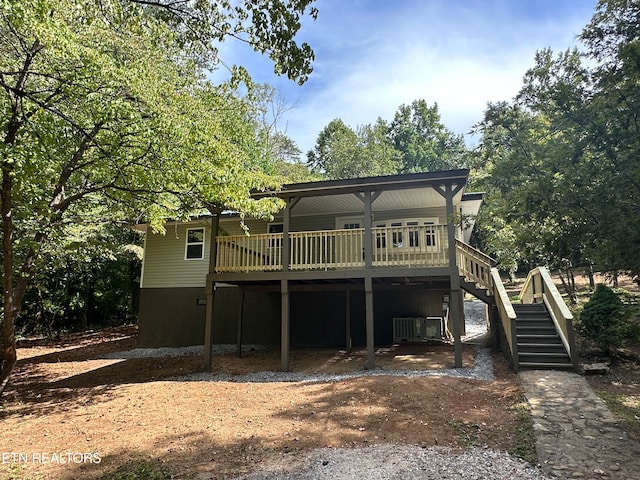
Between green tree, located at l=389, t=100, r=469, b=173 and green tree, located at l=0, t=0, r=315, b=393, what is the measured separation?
33.0 m

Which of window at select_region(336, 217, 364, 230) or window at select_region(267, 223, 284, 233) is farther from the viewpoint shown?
window at select_region(267, 223, 284, 233)

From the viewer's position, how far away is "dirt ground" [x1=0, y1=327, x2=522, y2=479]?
523 centimetres

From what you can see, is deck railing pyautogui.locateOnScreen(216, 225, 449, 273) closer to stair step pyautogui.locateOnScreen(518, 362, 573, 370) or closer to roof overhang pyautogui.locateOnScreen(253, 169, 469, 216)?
roof overhang pyautogui.locateOnScreen(253, 169, 469, 216)

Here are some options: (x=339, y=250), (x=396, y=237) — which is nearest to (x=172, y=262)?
(x=339, y=250)

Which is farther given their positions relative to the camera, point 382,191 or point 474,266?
point 474,266

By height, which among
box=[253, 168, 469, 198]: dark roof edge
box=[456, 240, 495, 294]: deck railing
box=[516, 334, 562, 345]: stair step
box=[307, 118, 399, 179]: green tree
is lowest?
box=[516, 334, 562, 345]: stair step

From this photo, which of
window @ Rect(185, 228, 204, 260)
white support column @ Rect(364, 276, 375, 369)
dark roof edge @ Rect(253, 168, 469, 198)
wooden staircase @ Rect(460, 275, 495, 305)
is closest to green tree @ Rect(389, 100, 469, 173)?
window @ Rect(185, 228, 204, 260)

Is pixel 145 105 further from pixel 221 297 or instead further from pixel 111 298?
pixel 111 298

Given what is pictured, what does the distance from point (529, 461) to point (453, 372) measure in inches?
163

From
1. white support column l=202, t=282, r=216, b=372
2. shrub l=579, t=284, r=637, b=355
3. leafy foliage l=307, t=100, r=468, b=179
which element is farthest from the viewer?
leafy foliage l=307, t=100, r=468, b=179

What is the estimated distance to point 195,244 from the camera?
15.1 meters

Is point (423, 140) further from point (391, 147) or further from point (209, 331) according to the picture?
point (209, 331)

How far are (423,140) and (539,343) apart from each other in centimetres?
3717

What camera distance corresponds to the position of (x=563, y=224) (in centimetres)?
733
